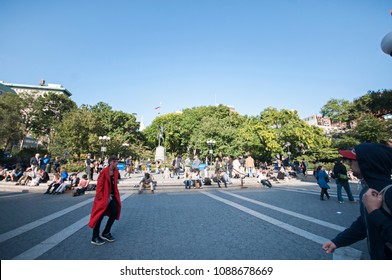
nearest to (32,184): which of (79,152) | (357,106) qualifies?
(79,152)

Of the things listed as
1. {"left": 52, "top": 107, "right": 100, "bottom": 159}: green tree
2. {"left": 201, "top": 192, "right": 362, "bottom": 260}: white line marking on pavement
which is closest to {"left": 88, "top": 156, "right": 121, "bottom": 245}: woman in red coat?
{"left": 201, "top": 192, "right": 362, "bottom": 260}: white line marking on pavement

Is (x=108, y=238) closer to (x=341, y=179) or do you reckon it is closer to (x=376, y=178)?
(x=376, y=178)

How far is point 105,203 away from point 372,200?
4.20m

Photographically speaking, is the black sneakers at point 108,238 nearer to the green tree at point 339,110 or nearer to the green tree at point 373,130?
the green tree at point 373,130

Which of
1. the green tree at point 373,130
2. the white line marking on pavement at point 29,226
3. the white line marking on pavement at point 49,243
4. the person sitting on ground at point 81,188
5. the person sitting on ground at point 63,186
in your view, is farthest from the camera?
the green tree at point 373,130

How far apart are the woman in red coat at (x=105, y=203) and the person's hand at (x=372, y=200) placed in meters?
4.16

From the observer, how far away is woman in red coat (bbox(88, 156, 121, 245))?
13.3ft

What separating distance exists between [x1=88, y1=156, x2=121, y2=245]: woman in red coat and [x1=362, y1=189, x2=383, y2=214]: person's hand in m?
4.16

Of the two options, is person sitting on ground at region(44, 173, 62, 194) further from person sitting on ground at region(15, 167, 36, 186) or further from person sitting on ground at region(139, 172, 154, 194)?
person sitting on ground at region(139, 172, 154, 194)

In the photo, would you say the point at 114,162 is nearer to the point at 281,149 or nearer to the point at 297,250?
the point at 297,250

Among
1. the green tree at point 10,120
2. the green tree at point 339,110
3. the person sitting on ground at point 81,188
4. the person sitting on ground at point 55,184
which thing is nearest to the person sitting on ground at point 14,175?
the person sitting on ground at point 55,184

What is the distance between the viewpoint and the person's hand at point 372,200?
5.12ft

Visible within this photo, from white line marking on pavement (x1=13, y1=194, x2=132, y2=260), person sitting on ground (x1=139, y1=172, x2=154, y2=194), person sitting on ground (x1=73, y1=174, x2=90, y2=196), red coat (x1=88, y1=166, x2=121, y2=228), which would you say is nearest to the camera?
white line marking on pavement (x1=13, y1=194, x2=132, y2=260)

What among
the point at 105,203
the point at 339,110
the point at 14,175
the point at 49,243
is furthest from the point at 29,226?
the point at 339,110
